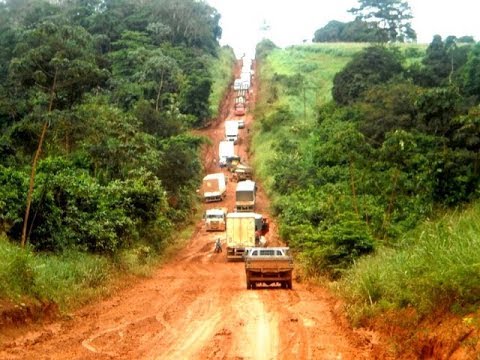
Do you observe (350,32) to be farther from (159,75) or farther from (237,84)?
(159,75)

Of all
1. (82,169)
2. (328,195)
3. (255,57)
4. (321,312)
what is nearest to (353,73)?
(328,195)

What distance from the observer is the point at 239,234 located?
128 feet

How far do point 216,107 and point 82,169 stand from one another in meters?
59.2

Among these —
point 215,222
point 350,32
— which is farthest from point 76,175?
point 350,32

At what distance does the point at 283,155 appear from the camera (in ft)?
193

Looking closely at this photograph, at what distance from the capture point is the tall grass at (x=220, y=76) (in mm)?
91000

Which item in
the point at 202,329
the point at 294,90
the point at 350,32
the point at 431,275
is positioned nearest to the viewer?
the point at 431,275

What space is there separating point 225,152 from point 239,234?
3329cm

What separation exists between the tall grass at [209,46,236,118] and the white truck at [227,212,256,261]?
4706 centimetres

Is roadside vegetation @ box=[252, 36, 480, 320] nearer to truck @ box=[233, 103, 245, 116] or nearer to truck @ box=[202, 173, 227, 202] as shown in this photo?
truck @ box=[202, 173, 227, 202]

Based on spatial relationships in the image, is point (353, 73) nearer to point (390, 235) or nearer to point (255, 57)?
point (390, 235)

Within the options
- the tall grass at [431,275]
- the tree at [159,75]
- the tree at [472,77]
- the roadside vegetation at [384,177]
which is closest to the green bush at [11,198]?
the roadside vegetation at [384,177]

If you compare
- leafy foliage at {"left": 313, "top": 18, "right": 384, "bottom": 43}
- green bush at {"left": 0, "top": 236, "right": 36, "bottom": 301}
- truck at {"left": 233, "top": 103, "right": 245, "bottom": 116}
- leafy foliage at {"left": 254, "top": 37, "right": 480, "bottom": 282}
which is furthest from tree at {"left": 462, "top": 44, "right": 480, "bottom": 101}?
leafy foliage at {"left": 313, "top": 18, "right": 384, "bottom": 43}

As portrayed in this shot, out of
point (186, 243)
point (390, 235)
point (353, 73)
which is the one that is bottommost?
point (186, 243)
